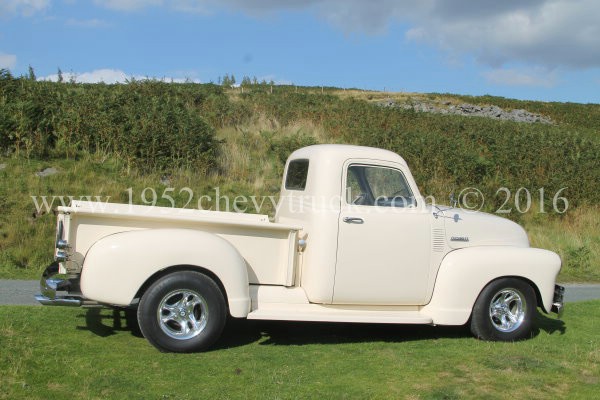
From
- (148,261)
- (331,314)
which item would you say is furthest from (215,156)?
(148,261)

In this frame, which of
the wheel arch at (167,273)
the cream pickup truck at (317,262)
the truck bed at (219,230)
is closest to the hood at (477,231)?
the cream pickup truck at (317,262)

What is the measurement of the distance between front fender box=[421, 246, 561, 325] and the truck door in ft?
0.64

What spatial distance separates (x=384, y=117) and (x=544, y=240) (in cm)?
924

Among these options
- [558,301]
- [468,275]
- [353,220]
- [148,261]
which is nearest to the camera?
[148,261]

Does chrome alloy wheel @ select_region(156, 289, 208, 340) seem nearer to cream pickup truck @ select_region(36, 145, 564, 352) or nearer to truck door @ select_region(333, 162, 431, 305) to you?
cream pickup truck @ select_region(36, 145, 564, 352)

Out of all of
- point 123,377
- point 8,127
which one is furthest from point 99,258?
point 8,127

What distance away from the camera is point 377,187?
23.2ft

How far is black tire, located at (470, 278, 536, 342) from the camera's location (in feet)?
23.0

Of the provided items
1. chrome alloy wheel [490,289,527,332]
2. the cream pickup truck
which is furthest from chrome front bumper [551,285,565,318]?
chrome alloy wheel [490,289,527,332]

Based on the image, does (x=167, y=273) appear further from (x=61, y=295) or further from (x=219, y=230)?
(x=61, y=295)

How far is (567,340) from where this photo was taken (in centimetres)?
→ 745

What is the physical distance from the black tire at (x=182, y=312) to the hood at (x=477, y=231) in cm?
280

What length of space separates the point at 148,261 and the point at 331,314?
1975 mm

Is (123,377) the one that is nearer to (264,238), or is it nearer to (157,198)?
(264,238)
